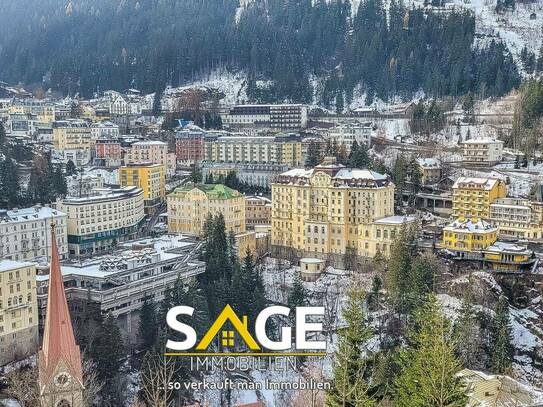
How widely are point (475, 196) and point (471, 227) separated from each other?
258 inches

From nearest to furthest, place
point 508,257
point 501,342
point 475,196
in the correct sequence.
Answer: point 501,342
point 508,257
point 475,196

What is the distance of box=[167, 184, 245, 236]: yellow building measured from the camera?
186ft

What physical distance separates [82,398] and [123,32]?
369 feet

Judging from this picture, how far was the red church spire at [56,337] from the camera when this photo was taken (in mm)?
20969

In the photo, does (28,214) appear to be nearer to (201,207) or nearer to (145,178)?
(201,207)

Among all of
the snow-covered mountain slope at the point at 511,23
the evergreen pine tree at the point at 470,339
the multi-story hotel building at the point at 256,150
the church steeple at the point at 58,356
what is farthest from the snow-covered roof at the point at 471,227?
the snow-covered mountain slope at the point at 511,23

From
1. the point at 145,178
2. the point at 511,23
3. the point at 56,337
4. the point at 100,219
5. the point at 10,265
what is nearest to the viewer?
the point at 56,337

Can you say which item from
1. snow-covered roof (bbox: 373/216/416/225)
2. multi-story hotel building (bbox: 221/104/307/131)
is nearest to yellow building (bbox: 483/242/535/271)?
snow-covered roof (bbox: 373/216/416/225)

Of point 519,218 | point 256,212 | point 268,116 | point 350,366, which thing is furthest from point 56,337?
point 268,116

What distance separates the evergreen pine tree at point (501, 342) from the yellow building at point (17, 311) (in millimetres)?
22374

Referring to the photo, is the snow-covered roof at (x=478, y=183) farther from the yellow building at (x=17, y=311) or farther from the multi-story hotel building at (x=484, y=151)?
the yellow building at (x=17, y=311)

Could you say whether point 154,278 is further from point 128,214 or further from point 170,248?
point 128,214

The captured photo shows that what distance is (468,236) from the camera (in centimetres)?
4688

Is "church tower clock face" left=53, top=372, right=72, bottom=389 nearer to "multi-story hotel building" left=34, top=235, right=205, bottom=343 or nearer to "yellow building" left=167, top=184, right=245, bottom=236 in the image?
"multi-story hotel building" left=34, top=235, right=205, bottom=343
